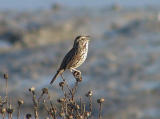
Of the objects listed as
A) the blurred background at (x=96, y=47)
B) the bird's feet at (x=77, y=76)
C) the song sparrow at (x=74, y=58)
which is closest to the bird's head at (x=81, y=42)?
the song sparrow at (x=74, y=58)

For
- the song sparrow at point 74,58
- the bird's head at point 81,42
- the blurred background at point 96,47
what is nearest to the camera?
the song sparrow at point 74,58

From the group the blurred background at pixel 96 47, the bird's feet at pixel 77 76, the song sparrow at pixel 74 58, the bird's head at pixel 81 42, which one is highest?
the blurred background at pixel 96 47

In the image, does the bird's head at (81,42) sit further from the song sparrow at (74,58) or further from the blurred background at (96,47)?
the blurred background at (96,47)

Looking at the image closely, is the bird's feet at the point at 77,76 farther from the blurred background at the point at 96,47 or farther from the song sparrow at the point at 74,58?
the blurred background at the point at 96,47

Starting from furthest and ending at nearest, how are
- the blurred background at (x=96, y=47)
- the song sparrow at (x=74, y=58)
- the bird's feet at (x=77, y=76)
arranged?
the blurred background at (x=96, y=47), the song sparrow at (x=74, y=58), the bird's feet at (x=77, y=76)

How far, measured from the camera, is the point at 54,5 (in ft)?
86.6

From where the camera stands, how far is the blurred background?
58.5 ft

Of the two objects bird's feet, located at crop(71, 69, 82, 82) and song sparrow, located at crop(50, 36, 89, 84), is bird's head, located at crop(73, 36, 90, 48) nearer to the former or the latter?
song sparrow, located at crop(50, 36, 89, 84)

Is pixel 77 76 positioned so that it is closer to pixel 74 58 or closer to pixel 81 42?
pixel 74 58

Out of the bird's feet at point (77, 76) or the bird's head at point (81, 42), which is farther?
the bird's head at point (81, 42)

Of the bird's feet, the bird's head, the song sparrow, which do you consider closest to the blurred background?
the bird's head

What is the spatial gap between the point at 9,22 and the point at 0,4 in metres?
2.68

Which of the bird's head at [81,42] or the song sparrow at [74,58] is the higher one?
the bird's head at [81,42]

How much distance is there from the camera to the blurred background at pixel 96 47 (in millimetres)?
17828
